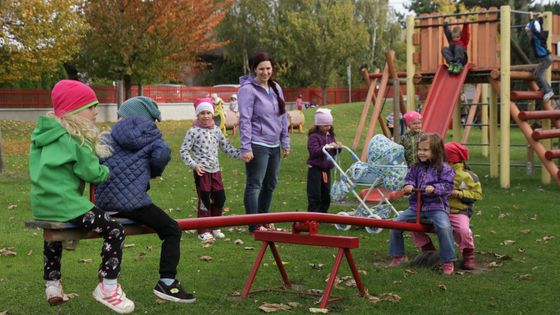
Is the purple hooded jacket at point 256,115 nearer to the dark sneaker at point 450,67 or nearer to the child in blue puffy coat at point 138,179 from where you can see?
the child in blue puffy coat at point 138,179

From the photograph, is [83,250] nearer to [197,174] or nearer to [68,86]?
[197,174]

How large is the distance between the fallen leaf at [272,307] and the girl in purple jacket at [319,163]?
4.46m

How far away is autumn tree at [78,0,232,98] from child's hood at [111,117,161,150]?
2999 centimetres

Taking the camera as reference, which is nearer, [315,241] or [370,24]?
[315,241]

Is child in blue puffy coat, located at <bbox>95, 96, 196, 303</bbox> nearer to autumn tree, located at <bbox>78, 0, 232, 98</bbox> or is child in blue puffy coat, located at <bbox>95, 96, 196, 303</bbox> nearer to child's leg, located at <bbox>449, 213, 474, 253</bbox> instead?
child's leg, located at <bbox>449, 213, 474, 253</bbox>

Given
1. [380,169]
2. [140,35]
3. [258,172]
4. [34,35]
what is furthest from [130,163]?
[140,35]

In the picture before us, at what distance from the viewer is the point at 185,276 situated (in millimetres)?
7344

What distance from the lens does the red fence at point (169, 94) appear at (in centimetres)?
3909

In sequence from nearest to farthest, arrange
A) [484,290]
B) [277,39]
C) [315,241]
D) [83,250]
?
[315,241] → [484,290] → [83,250] → [277,39]

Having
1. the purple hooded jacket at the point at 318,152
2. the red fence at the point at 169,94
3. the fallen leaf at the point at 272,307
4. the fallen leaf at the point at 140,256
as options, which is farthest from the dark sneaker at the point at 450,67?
the red fence at the point at 169,94

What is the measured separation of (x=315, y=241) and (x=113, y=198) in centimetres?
165

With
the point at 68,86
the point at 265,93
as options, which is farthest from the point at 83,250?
the point at 68,86

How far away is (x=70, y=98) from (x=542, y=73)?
453 inches

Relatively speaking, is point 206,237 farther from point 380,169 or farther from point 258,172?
point 380,169
